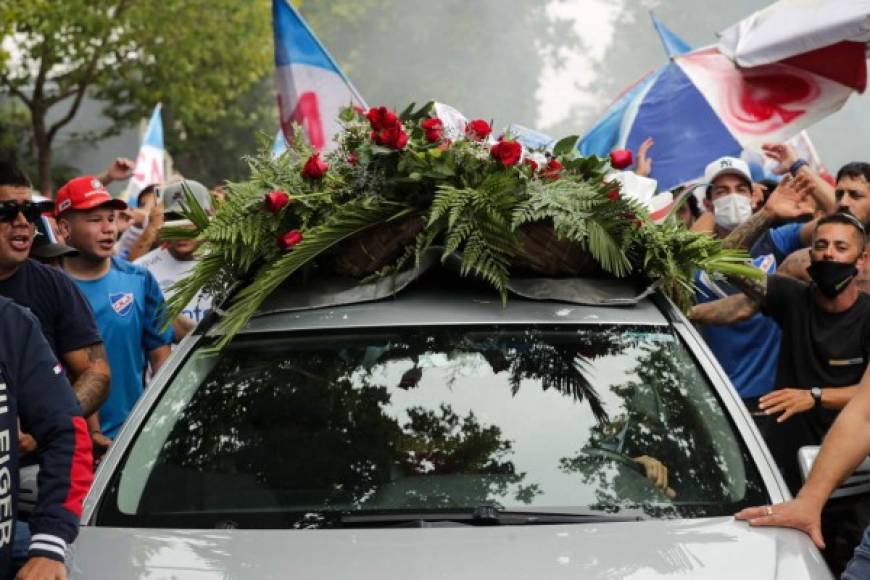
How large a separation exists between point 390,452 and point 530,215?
842mm

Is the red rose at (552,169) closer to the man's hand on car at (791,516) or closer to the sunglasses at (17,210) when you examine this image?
the man's hand on car at (791,516)

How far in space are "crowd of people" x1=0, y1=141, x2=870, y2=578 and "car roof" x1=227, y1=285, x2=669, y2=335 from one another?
1.71ft

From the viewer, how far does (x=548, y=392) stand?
12.9 ft

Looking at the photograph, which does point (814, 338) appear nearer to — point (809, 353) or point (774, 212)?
point (809, 353)

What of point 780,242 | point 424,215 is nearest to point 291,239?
point 424,215

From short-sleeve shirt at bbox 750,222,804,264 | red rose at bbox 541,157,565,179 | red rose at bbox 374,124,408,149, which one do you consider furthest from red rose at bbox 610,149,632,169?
short-sleeve shirt at bbox 750,222,804,264

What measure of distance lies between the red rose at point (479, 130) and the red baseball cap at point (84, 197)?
234 centimetres

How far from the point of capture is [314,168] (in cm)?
439

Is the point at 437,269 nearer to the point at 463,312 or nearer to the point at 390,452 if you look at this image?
the point at 463,312

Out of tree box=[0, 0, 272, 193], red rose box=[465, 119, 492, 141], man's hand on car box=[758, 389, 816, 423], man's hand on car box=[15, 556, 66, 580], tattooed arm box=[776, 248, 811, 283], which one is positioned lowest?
man's hand on car box=[15, 556, 66, 580]

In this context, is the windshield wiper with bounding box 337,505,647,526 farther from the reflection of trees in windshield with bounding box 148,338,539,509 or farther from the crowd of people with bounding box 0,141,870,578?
the crowd of people with bounding box 0,141,870,578

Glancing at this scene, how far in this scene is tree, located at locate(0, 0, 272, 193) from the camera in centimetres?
2138

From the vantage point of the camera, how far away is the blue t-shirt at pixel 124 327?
6.13 meters

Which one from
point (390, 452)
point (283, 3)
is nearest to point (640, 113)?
point (283, 3)
